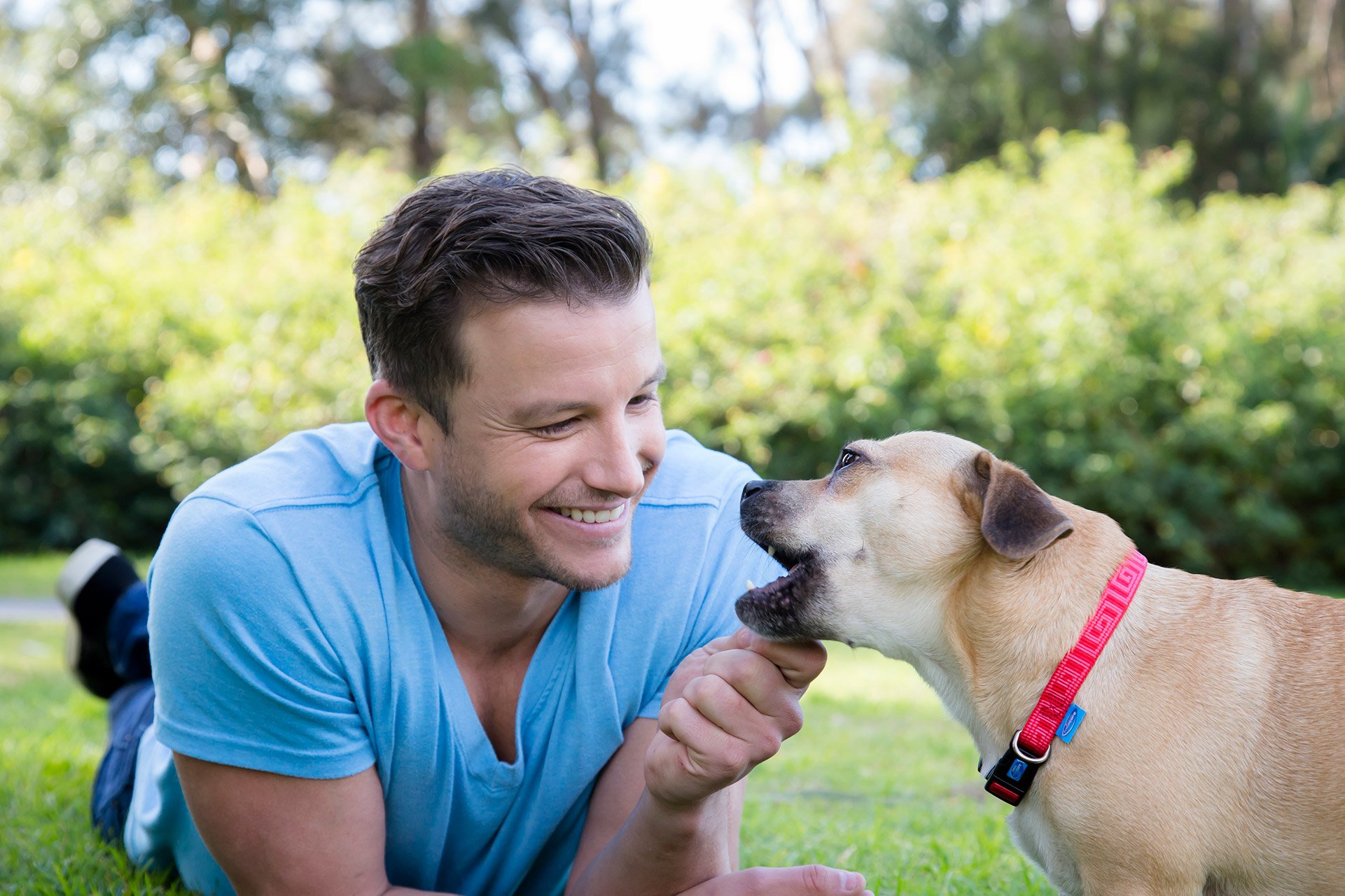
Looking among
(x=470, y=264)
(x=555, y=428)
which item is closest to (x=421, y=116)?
(x=470, y=264)

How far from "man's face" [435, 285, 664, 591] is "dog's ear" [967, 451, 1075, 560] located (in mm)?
897

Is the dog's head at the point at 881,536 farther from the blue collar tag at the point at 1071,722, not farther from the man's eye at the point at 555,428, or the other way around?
the man's eye at the point at 555,428

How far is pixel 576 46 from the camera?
96.4 ft

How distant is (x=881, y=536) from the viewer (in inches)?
119

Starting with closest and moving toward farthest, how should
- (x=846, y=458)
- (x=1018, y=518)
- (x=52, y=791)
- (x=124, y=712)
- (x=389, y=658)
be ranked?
(x=389, y=658)
(x=1018, y=518)
(x=846, y=458)
(x=124, y=712)
(x=52, y=791)

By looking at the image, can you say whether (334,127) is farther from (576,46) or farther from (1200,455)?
(1200,455)

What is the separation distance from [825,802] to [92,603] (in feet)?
10.2

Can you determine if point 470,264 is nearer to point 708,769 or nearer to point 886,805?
point 708,769

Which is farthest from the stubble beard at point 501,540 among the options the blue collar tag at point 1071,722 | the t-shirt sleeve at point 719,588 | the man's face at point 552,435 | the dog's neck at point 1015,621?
the blue collar tag at point 1071,722

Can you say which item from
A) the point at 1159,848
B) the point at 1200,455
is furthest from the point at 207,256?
the point at 1159,848

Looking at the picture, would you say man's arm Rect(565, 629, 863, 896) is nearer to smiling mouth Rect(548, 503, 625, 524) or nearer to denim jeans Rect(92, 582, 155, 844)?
smiling mouth Rect(548, 503, 625, 524)

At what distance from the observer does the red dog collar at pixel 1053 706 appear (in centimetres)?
260

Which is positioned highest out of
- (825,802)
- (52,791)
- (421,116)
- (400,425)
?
(400,425)

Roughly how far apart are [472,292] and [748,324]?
7126 mm
